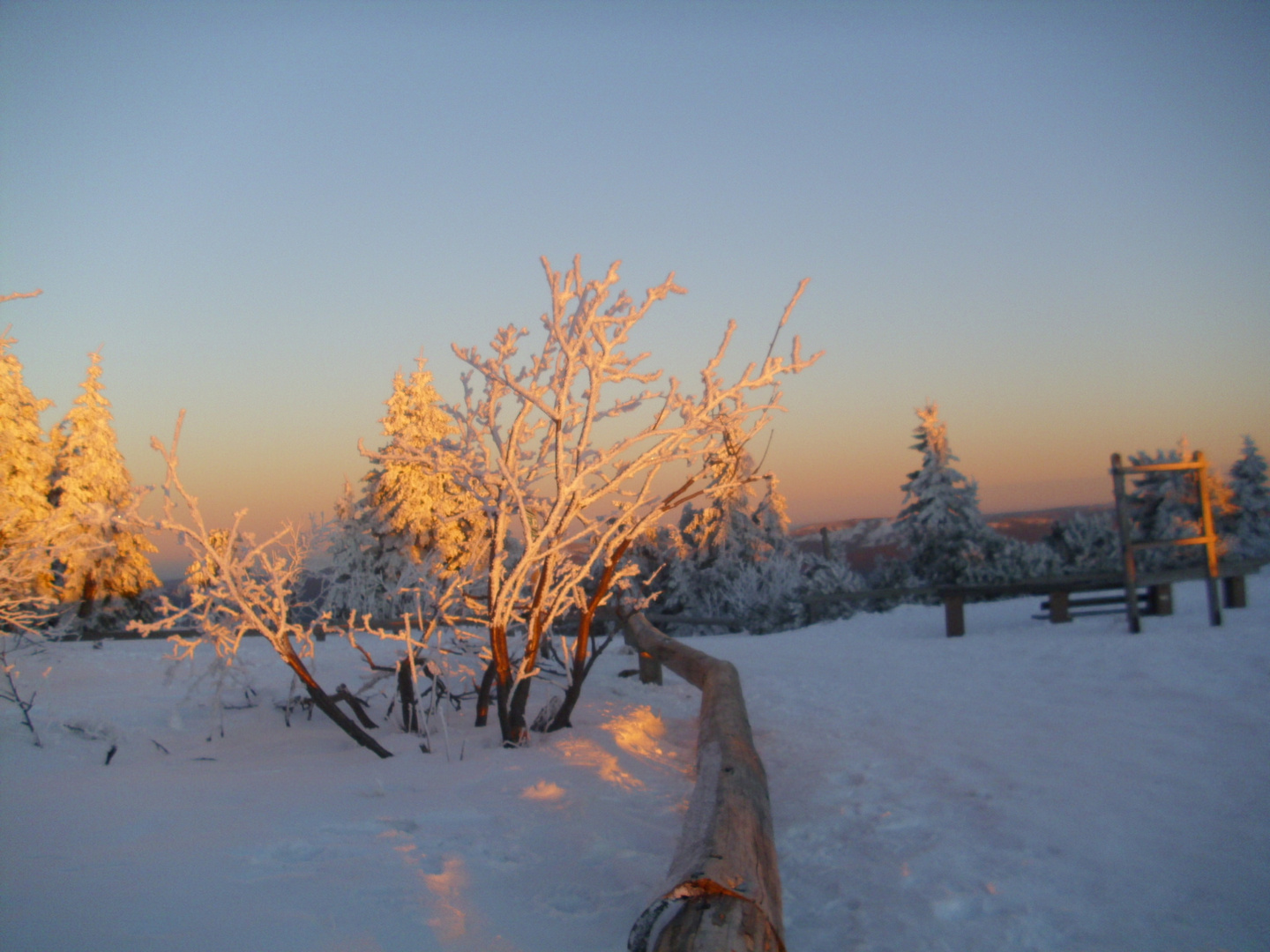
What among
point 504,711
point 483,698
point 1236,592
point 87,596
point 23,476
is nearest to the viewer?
point 504,711

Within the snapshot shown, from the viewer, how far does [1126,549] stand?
369 inches

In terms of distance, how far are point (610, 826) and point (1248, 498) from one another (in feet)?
104

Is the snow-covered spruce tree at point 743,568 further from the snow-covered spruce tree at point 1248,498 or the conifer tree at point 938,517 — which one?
the snow-covered spruce tree at point 1248,498

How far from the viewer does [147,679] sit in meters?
7.79

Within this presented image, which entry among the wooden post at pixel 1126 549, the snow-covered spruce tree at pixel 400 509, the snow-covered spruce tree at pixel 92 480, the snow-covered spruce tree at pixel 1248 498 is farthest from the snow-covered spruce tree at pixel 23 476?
the snow-covered spruce tree at pixel 1248 498

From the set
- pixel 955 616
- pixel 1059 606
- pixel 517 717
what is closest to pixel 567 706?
pixel 517 717

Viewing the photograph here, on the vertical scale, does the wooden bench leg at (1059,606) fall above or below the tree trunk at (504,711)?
above

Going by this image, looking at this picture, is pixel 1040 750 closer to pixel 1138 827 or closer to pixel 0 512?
pixel 1138 827

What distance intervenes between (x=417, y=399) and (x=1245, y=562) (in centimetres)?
2109

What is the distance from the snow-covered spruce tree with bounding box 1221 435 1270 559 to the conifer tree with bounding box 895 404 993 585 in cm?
959

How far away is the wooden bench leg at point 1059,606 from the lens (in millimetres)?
11078

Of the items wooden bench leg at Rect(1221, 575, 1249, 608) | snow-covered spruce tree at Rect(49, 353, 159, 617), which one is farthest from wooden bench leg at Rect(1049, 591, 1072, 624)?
snow-covered spruce tree at Rect(49, 353, 159, 617)

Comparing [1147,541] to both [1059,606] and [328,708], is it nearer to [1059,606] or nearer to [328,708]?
[1059,606]

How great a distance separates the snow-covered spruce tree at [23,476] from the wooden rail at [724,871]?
5.60 meters
